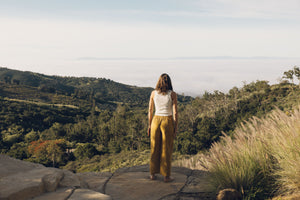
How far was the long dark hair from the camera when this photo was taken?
4.68m

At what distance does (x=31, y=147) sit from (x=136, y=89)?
12433 centimetres

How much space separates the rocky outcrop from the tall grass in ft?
1.33

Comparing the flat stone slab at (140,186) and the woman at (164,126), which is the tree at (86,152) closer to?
the flat stone slab at (140,186)

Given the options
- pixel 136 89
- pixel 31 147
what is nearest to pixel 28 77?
pixel 136 89

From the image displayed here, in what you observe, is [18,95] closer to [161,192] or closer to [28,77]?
[28,77]

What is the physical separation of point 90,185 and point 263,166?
9.56 ft

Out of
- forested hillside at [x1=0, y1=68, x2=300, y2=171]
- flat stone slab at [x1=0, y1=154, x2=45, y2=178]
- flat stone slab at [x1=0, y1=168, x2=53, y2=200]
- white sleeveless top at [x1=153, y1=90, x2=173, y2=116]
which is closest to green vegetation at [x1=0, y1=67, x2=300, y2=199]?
forested hillside at [x1=0, y1=68, x2=300, y2=171]

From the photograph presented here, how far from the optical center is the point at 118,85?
162875 millimetres

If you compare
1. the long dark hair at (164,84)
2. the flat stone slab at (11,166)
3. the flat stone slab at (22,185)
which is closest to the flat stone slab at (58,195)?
the flat stone slab at (22,185)

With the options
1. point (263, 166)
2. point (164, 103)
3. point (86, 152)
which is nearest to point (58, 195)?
point (164, 103)

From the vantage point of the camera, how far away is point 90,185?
174 inches

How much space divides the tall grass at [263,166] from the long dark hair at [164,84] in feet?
4.72

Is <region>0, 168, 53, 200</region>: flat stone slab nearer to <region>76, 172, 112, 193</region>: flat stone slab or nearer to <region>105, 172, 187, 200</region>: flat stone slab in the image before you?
<region>76, 172, 112, 193</region>: flat stone slab

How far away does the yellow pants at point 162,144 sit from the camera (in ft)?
15.3
